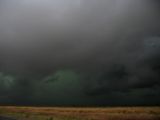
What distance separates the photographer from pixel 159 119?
179 ft

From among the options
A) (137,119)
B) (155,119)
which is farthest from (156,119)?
(137,119)

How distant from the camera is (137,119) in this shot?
55.4m

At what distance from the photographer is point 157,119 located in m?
54.2

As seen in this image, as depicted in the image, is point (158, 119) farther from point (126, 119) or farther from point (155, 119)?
point (126, 119)

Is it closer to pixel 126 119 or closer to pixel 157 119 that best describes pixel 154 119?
pixel 157 119

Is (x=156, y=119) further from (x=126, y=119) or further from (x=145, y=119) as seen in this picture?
(x=126, y=119)

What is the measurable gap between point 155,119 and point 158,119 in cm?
75

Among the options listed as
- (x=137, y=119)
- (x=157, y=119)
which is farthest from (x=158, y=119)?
(x=137, y=119)

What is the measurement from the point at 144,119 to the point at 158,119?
3.00 m

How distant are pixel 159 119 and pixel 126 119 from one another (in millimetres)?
7198

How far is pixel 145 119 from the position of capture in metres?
54.5

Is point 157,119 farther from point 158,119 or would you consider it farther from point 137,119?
point 137,119

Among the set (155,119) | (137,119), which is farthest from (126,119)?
(155,119)

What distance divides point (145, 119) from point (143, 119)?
0.46 m
